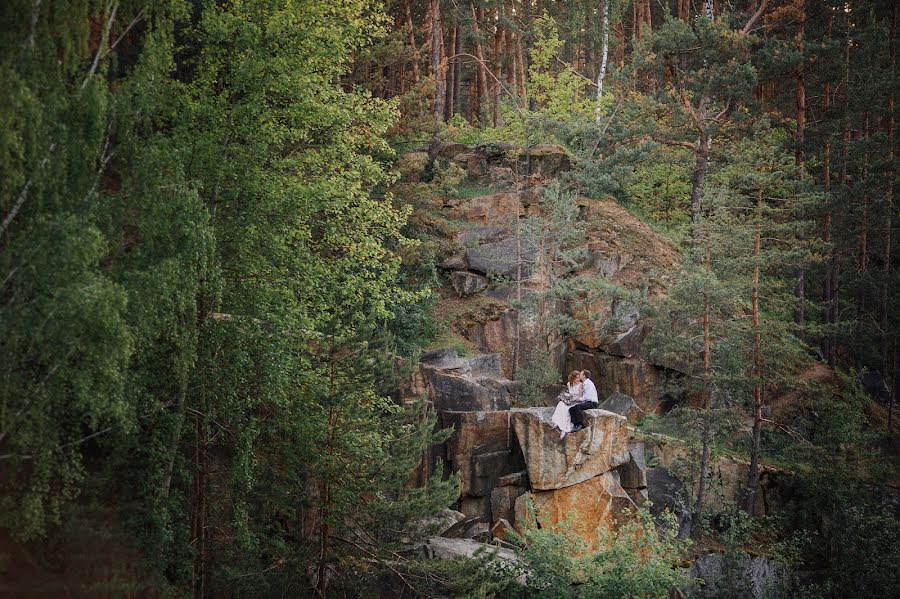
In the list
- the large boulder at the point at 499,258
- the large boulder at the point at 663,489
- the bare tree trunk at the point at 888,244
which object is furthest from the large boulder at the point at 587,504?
the bare tree trunk at the point at 888,244

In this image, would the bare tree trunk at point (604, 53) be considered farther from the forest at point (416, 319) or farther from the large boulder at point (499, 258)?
the large boulder at point (499, 258)

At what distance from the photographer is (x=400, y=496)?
1276cm

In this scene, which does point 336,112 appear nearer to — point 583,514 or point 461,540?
point 461,540

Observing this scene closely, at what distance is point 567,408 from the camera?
17641 millimetres

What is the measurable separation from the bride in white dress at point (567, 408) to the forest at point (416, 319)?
0.29m

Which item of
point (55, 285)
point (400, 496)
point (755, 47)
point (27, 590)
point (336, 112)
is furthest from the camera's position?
point (755, 47)

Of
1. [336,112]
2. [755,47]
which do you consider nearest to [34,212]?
[336,112]

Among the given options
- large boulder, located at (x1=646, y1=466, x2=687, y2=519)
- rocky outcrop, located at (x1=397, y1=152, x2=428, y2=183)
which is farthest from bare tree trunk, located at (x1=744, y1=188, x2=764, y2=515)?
rocky outcrop, located at (x1=397, y1=152, x2=428, y2=183)

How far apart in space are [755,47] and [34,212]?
91.9 ft

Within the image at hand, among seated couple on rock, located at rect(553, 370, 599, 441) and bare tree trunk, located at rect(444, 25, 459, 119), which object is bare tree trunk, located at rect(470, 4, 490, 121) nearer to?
bare tree trunk, located at rect(444, 25, 459, 119)

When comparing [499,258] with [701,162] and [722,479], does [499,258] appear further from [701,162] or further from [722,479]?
[722,479]

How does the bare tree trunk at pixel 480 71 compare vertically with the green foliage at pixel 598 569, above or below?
above

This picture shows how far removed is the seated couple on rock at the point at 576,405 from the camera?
17547mm

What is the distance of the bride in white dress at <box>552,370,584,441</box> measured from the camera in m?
17.6
